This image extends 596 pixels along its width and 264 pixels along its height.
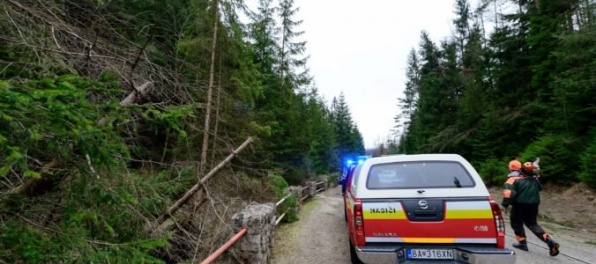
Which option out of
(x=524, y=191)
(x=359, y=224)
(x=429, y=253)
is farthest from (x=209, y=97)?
(x=524, y=191)

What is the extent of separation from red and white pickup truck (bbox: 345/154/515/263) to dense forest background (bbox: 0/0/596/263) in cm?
254

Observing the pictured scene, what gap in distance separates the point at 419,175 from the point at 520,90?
58.6 ft

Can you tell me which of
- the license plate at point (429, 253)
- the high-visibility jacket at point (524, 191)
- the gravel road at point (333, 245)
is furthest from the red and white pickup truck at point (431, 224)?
the high-visibility jacket at point (524, 191)

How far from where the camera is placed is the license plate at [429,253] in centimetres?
365

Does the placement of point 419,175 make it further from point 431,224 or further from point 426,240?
point 426,240

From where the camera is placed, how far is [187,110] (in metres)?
2.82

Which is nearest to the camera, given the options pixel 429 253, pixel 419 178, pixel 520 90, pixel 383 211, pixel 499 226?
pixel 499 226

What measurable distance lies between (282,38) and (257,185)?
12.6 metres

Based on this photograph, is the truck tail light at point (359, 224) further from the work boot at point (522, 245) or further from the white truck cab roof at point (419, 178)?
the work boot at point (522, 245)

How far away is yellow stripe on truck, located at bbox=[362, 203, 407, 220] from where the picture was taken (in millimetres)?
3809

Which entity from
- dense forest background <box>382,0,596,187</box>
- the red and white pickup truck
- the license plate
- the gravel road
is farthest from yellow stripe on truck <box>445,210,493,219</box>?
dense forest background <box>382,0,596,187</box>

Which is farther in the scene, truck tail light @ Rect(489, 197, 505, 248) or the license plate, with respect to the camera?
the license plate

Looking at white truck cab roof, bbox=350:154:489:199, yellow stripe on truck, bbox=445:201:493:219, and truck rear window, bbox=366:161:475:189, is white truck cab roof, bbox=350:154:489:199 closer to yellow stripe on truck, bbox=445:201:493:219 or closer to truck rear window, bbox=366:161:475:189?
truck rear window, bbox=366:161:475:189

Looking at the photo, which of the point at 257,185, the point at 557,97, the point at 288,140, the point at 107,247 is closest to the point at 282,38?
the point at 288,140
